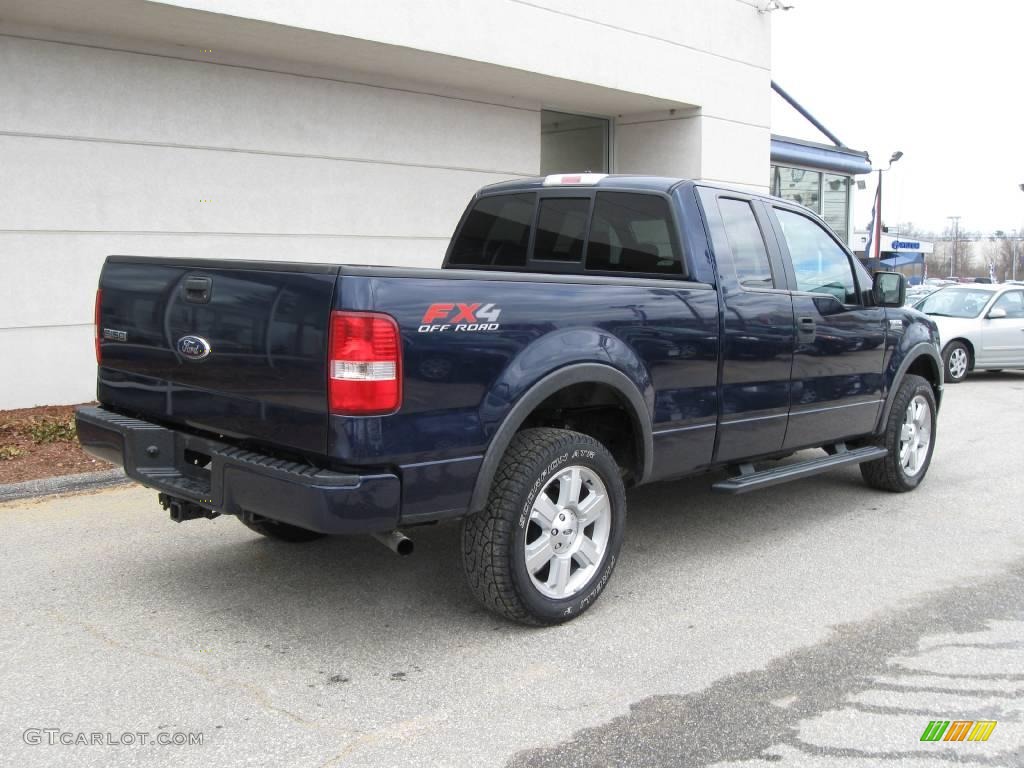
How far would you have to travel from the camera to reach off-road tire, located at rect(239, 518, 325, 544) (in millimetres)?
5021

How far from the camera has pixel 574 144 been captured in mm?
15258

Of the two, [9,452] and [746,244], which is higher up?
[746,244]

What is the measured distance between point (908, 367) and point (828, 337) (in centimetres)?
127

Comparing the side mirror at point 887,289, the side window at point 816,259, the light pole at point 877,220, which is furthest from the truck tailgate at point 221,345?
the light pole at point 877,220

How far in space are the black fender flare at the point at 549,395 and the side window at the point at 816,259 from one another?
174 centimetres

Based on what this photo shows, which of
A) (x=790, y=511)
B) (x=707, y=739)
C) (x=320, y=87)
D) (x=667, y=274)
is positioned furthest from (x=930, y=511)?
(x=320, y=87)

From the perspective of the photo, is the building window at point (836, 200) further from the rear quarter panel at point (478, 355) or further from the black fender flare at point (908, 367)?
the rear quarter panel at point (478, 355)

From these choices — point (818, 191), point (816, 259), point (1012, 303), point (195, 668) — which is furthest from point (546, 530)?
point (818, 191)

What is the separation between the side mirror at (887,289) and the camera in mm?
6273

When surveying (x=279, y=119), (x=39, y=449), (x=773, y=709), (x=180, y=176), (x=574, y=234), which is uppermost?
(x=279, y=119)

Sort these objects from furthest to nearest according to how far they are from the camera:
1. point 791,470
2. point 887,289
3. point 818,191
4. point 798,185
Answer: point 818,191, point 798,185, point 887,289, point 791,470

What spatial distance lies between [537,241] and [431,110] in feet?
22.8

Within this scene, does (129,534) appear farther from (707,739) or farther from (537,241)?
(707,739)

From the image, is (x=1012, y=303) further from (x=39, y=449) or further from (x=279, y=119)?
(x=39, y=449)
